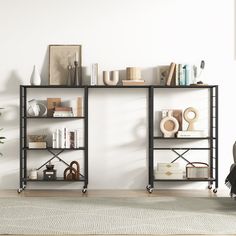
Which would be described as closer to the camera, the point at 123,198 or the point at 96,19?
the point at 123,198

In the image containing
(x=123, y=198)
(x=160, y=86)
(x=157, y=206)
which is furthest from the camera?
(x=160, y=86)

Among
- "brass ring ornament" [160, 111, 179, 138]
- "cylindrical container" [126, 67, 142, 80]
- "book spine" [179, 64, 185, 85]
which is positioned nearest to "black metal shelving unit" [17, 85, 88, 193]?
"cylindrical container" [126, 67, 142, 80]

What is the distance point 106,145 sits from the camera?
6043mm

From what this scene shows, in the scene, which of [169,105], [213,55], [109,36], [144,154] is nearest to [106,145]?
[144,154]

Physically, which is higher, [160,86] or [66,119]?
[160,86]

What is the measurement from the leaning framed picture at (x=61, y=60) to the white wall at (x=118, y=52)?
77mm

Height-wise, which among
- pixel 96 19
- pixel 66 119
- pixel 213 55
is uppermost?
pixel 96 19

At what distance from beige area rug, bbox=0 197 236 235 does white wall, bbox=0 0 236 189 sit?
0.83 metres

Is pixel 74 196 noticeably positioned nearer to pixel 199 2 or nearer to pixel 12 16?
pixel 12 16

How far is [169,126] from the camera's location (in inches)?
233

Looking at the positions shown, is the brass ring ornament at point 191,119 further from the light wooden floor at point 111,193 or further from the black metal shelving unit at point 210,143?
the light wooden floor at point 111,193

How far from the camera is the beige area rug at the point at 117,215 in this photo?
12.9 feet

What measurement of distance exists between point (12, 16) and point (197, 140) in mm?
2613

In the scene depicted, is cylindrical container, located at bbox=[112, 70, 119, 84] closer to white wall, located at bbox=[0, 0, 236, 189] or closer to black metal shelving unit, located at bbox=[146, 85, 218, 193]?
white wall, located at bbox=[0, 0, 236, 189]
